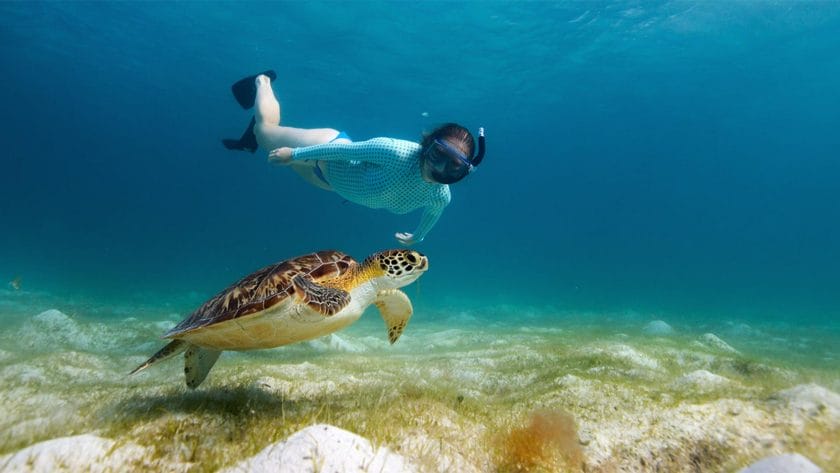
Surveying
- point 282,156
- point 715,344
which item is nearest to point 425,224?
point 282,156

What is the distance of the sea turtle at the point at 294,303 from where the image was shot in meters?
3.04

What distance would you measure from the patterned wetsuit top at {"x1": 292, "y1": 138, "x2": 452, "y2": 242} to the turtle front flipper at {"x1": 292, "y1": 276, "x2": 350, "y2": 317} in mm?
3106

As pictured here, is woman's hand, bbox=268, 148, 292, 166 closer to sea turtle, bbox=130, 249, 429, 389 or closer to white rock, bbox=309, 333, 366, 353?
sea turtle, bbox=130, 249, 429, 389

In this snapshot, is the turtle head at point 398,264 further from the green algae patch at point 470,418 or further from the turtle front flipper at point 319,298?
the green algae patch at point 470,418

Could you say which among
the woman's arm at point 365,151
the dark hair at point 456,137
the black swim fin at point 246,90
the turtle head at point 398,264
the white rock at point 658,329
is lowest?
the white rock at point 658,329

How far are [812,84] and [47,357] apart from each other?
60.0m

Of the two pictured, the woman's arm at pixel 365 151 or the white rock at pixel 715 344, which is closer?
the woman's arm at pixel 365 151

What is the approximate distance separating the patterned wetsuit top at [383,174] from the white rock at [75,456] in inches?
183

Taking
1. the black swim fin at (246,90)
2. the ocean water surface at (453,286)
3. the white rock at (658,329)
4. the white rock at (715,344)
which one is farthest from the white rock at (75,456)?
the white rock at (658,329)

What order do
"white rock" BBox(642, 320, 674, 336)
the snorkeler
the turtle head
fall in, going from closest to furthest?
the turtle head, the snorkeler, "white rock" BBox(642, 320, 674, 336)

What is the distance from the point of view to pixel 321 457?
5.93 ft

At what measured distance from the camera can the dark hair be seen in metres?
5.17

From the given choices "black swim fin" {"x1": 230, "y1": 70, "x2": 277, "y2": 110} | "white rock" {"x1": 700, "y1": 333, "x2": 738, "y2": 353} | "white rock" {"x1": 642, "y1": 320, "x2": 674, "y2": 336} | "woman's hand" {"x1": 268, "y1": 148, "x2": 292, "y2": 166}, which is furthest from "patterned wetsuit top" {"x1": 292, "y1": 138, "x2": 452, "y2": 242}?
"white rock" {"x1": 642, "y1": 320, "x2": 674, "y2": 336}

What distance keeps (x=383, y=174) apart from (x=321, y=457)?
4777mm
